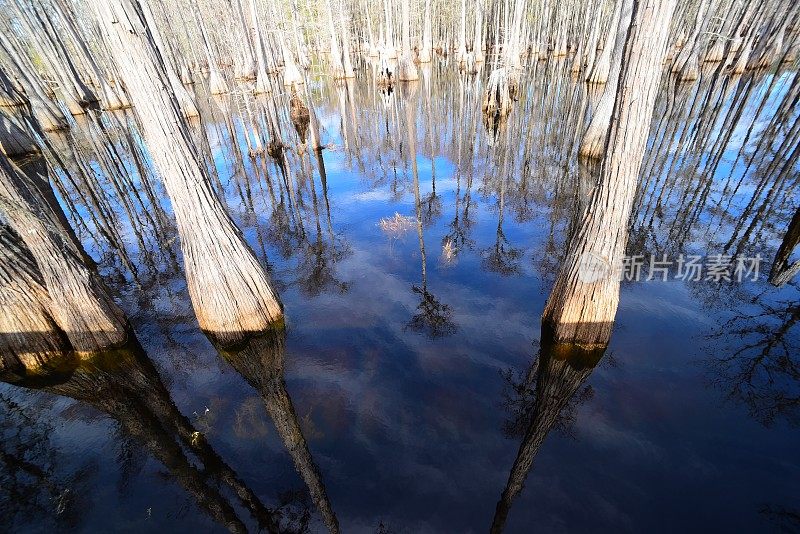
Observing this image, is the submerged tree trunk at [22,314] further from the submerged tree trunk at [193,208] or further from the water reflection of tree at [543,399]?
the water reflection of tree at [543,399]

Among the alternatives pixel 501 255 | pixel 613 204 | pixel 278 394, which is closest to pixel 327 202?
pixel 501 255

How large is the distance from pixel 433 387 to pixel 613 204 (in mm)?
4009

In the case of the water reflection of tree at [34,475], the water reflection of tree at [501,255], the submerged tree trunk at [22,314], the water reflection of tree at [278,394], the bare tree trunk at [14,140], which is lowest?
the water reflection of tree at [34,475]

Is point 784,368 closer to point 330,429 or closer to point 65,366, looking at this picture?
point 330,429

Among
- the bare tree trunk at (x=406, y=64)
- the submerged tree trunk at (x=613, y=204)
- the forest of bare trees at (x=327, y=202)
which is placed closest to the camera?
the submerged tree trunk at (x=613, y=204)

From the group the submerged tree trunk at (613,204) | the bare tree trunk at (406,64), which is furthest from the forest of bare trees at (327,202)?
the bare tree trunk at (406,64)

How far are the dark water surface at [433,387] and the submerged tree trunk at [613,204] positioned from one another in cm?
82

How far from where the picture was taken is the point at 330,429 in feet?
18.7

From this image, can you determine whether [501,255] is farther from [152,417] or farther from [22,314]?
[22,314]

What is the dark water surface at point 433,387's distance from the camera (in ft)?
15.5

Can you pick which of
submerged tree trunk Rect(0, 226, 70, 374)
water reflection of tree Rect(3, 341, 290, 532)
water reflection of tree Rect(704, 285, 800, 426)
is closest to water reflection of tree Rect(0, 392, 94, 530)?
water reflection of tree Rect(3, 341, 290, 532)

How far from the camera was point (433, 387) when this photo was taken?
623 centimetres

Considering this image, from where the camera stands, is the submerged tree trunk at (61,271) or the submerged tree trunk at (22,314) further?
the submerged tree trunk at (22,314)

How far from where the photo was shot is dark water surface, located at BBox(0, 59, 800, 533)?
Answer: 473cm
